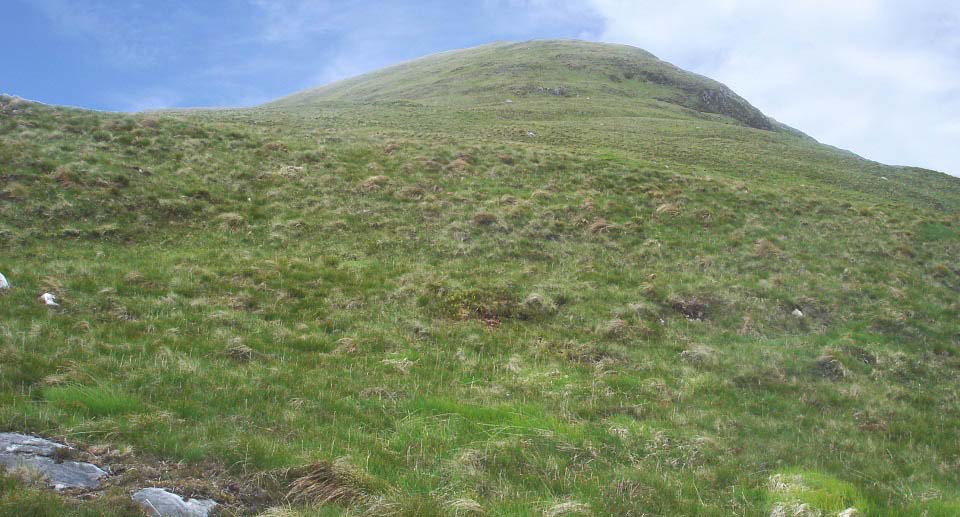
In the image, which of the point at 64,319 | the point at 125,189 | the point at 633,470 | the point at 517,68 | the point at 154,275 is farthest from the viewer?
the point at 517,68

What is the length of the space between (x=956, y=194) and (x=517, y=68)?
66796 millimetres

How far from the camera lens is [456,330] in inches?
541

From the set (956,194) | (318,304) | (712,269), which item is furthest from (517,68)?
(318,304)

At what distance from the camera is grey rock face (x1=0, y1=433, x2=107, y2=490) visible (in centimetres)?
547

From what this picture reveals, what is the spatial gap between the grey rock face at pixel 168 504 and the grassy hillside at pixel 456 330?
0.21m

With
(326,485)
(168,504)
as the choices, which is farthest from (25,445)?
(326,485)

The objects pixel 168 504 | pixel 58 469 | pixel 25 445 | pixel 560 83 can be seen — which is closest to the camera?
pixel 168 504

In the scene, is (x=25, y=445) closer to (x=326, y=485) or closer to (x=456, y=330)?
(x=326, y=485)

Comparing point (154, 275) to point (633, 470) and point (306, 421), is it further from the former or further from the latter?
point (633, 470)

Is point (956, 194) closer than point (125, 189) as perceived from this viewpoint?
No

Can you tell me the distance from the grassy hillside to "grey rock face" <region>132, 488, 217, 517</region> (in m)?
0.21

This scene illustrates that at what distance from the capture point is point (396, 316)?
14117 millimetres

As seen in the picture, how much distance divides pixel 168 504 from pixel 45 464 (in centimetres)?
163

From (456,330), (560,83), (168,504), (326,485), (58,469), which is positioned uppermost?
(560,83)
